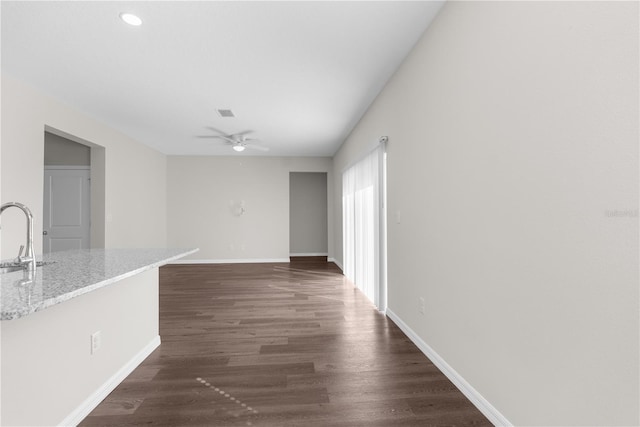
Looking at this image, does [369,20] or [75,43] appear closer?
[369,20]

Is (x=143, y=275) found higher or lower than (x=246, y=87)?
lower

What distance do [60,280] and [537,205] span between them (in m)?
2.11

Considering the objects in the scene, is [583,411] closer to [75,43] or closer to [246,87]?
[246,87]

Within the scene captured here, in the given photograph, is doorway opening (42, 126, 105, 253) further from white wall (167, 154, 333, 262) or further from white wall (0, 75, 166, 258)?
white wall (167, 154, 333, 262)

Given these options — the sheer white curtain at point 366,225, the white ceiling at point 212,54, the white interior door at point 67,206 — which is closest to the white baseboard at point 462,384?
the sheer white curtain at point 366,225

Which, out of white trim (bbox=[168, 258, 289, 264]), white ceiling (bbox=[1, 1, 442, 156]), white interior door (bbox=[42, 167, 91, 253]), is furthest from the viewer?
white trim (bbox=[168, 258, 289, 264])

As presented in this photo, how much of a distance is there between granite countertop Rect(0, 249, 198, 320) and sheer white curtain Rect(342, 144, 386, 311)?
2.38m

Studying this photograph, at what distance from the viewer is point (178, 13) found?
2193mm

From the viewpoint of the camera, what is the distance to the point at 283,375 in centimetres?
216

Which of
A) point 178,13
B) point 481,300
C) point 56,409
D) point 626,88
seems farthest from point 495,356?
point 178,13

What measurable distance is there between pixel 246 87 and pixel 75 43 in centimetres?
152

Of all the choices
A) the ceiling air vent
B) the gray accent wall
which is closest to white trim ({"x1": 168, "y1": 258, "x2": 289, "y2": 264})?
the gray accent wall

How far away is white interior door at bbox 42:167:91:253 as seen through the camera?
16.3 feet

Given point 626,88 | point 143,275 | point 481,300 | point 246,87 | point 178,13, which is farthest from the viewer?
point 246,87
